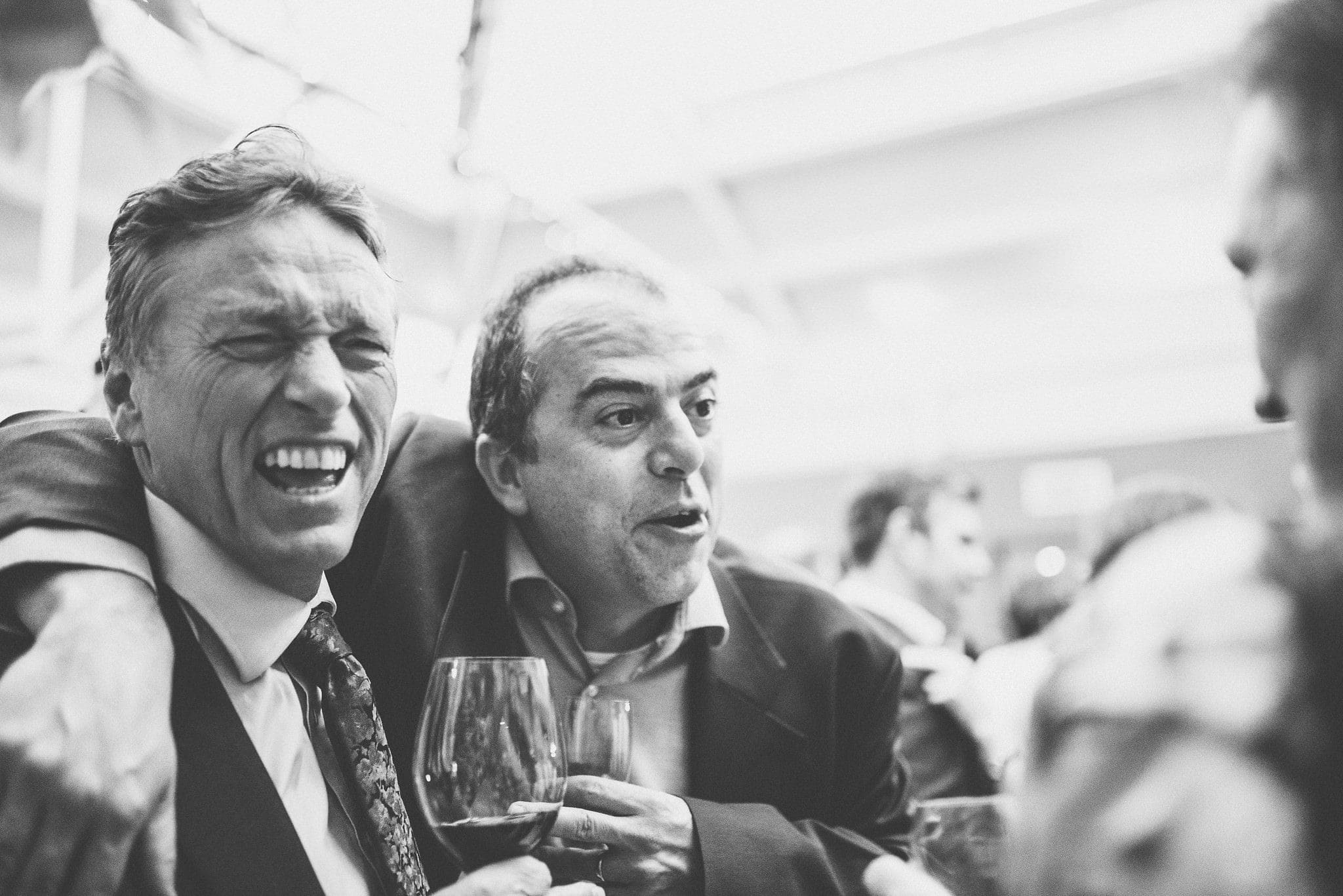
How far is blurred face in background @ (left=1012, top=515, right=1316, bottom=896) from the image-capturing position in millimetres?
468

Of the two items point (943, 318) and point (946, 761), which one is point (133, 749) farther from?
point (943, 318)

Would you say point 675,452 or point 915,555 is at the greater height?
point 675,452

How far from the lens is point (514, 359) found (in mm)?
1807

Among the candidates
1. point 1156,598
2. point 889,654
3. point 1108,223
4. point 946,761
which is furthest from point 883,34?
point 1156,598

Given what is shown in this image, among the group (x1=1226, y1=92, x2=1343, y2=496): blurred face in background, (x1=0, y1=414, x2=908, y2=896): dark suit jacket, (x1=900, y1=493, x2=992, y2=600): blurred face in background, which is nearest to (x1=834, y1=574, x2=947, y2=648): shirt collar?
(x1=900, y1=493, x2=992, y2=600): blurred face in background

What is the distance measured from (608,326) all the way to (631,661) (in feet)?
1.65

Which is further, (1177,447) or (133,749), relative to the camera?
(1177,447)

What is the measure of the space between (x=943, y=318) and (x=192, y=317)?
992 centimetres

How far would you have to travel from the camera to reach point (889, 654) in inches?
72.0

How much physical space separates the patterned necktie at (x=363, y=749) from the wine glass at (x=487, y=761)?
92 millimetres

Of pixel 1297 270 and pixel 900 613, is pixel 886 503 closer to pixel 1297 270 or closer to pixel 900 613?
pixel 900 613

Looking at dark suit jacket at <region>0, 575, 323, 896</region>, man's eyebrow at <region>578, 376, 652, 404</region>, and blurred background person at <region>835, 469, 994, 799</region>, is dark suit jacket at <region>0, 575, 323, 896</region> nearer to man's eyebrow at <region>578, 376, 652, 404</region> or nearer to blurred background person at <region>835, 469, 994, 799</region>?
man's eyebrow at <region>578, 376, 652, 404</region>

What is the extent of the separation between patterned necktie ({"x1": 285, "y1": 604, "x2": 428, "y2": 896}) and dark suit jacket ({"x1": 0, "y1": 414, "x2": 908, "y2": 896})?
0.16 m

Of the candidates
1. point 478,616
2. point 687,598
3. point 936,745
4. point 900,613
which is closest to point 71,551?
point 478,616
